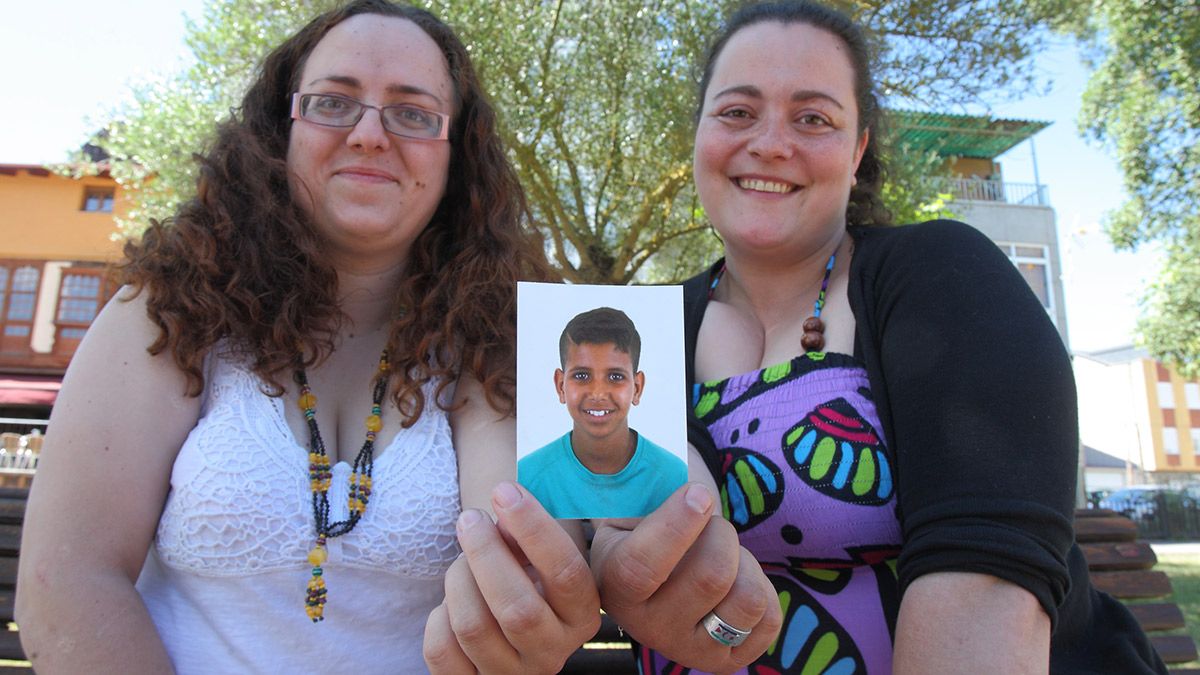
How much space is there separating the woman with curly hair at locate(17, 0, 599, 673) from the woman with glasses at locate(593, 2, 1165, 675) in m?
0.52

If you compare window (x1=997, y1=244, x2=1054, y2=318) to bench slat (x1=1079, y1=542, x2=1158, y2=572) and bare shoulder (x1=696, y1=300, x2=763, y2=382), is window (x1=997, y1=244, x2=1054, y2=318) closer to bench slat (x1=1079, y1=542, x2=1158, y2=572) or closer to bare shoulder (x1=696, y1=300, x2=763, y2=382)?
bench slat (x1=1079, y1=542, x2=1158, y2=572)

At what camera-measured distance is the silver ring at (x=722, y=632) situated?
1.09m

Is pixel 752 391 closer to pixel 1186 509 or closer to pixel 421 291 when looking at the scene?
pixel 421 291

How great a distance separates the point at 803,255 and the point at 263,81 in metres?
1.43

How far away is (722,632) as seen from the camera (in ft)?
3.60

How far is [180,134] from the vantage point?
771 centimetres

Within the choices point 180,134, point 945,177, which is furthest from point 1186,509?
point 180,134

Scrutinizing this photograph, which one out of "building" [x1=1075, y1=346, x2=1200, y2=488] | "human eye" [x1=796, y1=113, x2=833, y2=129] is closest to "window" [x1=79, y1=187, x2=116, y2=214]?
"human eye" [x1=796, y1=113, x2=833, y2=129]

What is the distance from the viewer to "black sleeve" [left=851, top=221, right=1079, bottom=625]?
1.20m

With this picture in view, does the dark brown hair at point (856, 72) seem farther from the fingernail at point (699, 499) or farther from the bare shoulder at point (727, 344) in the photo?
the fingernail at point (699, 499)

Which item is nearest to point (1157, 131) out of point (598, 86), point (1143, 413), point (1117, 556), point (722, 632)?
point (598, 86)

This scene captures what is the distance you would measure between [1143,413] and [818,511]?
1937 inches

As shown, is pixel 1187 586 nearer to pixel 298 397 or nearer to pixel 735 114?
pixel 735 114

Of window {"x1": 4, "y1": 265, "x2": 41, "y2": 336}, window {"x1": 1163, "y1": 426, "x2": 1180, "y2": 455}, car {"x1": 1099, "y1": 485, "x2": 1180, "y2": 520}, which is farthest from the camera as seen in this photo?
window {"x1": 1163, "y1": 426, "x2": 1180, "y2": 455}
